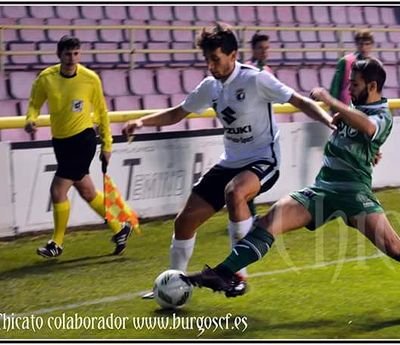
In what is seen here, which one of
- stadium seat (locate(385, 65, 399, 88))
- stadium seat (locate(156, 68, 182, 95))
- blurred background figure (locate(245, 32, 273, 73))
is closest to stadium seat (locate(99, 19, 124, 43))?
stadium seat (locate(156, 68, 182, 95))

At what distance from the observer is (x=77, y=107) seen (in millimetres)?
8609

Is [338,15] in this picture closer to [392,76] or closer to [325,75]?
[392,76]

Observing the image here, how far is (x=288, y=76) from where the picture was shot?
16.3 m

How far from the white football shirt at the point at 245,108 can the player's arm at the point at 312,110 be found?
0.07 metres

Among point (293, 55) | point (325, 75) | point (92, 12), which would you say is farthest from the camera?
point (293, 55)

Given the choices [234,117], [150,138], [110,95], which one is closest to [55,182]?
[150,138]

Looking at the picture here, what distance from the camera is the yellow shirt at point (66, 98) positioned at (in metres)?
8.55

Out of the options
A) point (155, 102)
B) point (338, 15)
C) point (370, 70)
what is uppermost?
point (338, 15)

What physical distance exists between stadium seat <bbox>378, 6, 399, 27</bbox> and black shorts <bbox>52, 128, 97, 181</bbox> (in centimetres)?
1304

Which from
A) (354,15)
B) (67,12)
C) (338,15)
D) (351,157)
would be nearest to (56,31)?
(67,12)

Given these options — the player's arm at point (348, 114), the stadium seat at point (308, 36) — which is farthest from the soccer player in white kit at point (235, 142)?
the stadium seat at point (308, 36)

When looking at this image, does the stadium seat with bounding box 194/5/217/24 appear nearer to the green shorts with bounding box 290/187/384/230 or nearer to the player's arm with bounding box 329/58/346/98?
the player's arm with bounding box 329/58/346/98

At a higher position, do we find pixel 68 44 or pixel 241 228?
pixel 68 44

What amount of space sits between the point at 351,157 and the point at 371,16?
14894 mm
